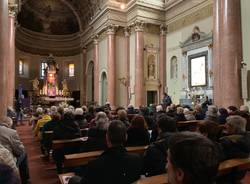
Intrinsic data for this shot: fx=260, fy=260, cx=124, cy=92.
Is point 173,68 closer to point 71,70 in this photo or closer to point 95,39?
point 95,39

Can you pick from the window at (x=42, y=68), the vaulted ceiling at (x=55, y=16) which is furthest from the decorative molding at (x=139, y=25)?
the window at (x=42, y=68)

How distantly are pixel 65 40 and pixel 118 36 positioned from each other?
9.91 metres

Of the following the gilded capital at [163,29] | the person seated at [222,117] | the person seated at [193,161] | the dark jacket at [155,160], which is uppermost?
the gilded capital at [163,29]

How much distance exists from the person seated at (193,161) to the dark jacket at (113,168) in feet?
3.57

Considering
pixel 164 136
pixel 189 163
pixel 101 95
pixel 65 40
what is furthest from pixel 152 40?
pixel 189 163

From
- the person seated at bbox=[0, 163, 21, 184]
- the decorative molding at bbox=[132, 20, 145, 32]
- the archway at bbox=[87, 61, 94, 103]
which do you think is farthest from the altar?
the person seated at bbox=[0, 163, 21, 184]

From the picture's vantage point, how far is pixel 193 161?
3.42 feet

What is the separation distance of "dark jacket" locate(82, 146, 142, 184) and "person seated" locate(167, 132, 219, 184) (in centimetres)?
109

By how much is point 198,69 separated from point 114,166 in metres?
13.2

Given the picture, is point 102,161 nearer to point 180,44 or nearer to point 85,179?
point 85,179

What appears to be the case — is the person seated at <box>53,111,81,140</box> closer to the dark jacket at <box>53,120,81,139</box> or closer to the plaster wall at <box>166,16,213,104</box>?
the dark jacket at <box>53,120,81,139</box>

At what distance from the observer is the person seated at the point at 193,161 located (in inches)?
41.2

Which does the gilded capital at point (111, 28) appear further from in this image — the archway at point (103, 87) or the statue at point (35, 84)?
the statue at point (35, 84)

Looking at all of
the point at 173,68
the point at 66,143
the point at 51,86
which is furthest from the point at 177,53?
the point at 66,143
